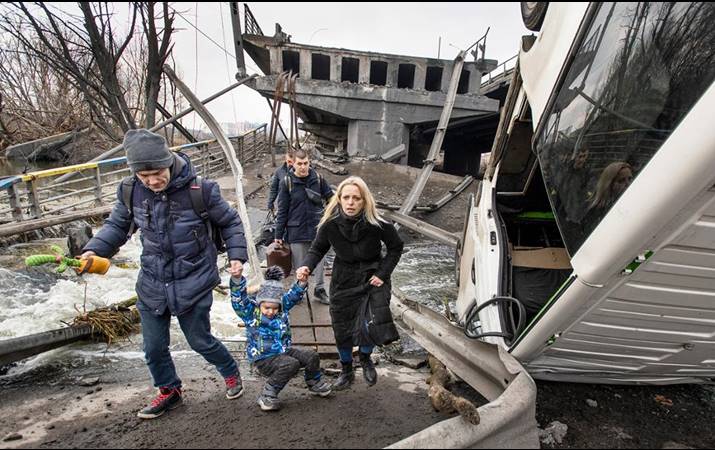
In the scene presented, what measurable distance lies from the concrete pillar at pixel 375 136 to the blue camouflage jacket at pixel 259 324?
12.6m

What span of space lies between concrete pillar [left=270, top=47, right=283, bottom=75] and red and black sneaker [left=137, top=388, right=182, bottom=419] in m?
14.0

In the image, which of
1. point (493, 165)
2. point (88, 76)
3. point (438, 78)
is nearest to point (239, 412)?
point (493, 165)

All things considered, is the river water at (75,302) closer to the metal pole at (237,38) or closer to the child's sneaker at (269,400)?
the child's sneaker at (269,400)

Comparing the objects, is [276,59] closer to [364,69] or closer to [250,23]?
[250,23]

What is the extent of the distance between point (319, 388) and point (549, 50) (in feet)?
9.66

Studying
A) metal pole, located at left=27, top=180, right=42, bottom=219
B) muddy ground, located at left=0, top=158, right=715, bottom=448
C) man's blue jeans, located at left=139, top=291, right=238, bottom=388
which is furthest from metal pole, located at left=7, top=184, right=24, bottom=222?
man's blue jeans, located at left=139, top=291, right=238, bottom=388

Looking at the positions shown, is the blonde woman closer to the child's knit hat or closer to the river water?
the child's knit hat

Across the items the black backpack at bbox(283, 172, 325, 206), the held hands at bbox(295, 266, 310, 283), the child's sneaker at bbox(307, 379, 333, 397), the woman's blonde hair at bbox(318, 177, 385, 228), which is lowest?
the child's sneaker at bbox(307, 379, 333, 397)

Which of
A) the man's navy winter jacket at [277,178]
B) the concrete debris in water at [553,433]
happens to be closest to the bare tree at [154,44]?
the man's navy winter jacket at [277,178]

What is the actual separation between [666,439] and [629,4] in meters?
2.72

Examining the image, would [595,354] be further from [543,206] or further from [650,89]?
[543,206]

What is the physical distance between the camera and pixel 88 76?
644 cm

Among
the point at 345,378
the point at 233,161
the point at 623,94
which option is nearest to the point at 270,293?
the point at 345,378

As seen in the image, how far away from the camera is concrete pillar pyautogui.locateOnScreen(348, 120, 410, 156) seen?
14.7m
